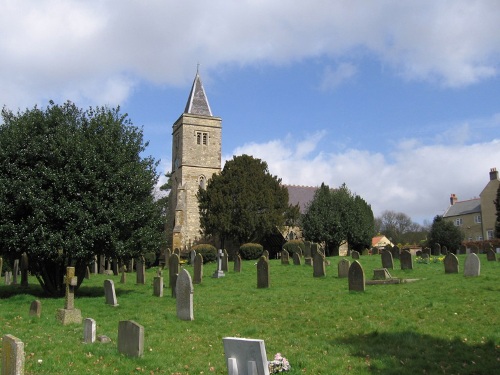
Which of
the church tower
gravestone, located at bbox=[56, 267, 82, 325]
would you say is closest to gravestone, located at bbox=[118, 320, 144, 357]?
gravestone, located at bbox=[56, 267, 82, 325]

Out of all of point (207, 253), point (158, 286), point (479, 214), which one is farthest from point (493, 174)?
point (158, 286)

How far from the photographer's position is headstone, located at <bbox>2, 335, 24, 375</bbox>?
223 inches

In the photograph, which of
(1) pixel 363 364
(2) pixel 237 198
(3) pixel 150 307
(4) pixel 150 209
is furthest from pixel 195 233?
(1) pixel 363 364

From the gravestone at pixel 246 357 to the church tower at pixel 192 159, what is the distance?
4192 centimetres

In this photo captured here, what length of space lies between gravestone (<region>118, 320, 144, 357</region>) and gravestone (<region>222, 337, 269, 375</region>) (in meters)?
2.71

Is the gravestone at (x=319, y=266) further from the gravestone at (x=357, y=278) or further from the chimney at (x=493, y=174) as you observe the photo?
the chimney at (x=493, y=174)

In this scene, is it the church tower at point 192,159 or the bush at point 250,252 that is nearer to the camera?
the bush at point 250,252

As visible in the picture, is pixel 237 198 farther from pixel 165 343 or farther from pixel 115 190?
pixel 165 343

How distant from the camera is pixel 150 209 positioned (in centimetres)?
1698

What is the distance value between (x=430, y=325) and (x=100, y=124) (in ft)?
41.3

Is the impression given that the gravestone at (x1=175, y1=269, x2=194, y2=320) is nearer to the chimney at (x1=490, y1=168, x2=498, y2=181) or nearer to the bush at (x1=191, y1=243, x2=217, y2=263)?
the bush at (x1=191, y1=243, x2=217, y2=263)

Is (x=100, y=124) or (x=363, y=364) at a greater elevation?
(x=100, y=124)

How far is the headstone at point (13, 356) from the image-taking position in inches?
223

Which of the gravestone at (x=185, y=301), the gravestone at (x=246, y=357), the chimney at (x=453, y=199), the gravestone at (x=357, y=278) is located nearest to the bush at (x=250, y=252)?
the gravestone at (x=357, y=278)
